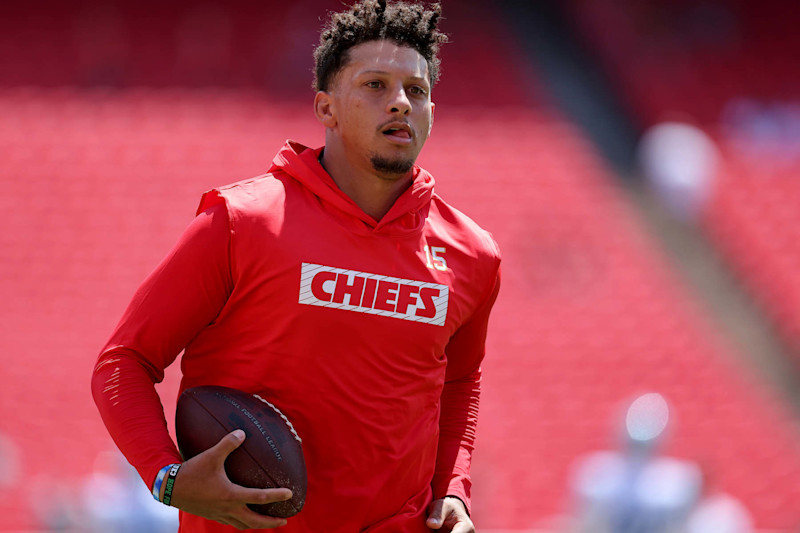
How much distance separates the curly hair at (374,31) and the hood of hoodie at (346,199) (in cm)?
18

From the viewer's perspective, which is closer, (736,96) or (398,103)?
(398,103)

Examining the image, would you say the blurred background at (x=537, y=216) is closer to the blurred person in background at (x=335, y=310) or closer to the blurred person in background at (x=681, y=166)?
the blurred person in background at (x=681, y=166)

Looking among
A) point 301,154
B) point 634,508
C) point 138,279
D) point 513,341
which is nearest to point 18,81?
point 138,279

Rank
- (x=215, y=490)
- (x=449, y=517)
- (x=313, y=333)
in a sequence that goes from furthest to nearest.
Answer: (x=449, y=517) → (x=313, y=333) → (x=215, y=490)

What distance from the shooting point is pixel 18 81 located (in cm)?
848

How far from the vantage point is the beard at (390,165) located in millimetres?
1891

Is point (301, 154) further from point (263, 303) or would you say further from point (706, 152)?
point (706, 152)

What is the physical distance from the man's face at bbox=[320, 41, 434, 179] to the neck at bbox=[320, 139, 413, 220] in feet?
0.05

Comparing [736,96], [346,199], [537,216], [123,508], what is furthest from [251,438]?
[736,96]

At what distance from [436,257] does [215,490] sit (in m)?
0.63

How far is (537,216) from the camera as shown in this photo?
299 inches

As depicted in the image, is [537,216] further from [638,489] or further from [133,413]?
[133,413]

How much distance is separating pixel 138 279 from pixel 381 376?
572cm

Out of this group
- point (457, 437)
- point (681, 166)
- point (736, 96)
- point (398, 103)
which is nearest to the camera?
point (398, 103)
